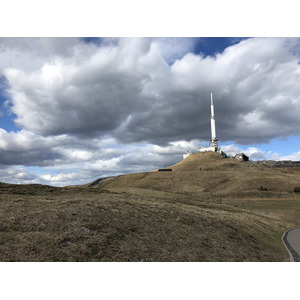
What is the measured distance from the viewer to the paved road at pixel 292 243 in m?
21.3

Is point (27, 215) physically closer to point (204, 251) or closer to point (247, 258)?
point (204, 251)

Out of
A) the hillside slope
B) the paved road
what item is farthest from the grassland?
the hillside slope

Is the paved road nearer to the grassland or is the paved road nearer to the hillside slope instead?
the grassland

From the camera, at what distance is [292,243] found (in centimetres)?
2588

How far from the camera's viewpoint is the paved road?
21311mm

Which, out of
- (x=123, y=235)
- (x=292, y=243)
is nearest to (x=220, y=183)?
(x=292, y=243)

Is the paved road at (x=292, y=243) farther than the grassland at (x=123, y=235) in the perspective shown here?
Yes

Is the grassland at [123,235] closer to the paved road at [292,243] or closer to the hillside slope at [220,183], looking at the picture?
the paved road at [292,243]

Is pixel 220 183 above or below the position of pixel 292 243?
above

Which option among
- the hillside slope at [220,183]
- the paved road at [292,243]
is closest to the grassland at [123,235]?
the paved road at [292,243]

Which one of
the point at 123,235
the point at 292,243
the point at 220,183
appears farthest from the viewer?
the point at 220,183

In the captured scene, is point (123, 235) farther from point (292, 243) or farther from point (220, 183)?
point (220, 183)

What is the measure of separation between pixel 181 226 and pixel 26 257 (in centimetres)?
1314

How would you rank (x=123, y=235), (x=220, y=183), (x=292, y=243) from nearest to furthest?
(x=123, y=235) → (x=292, y=243) → (x=220, y=183)
